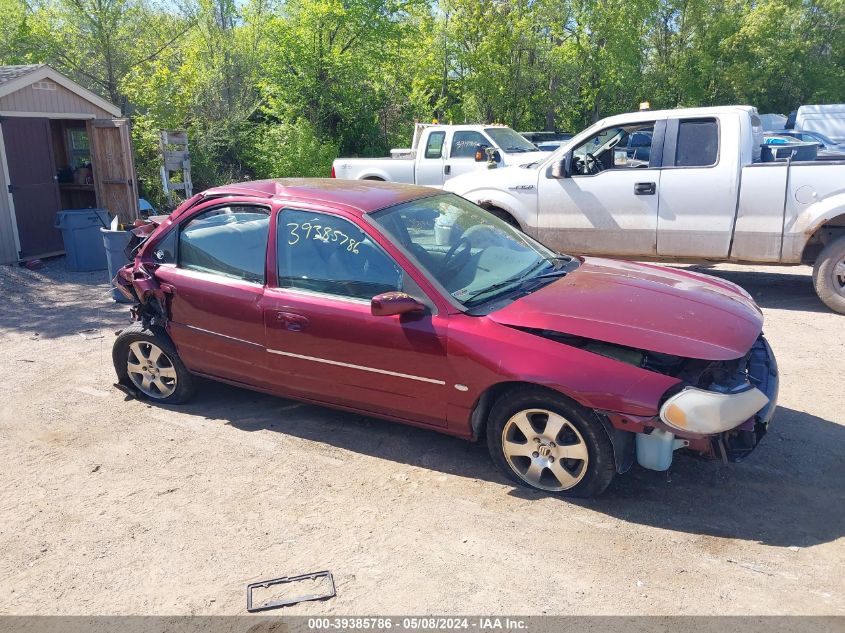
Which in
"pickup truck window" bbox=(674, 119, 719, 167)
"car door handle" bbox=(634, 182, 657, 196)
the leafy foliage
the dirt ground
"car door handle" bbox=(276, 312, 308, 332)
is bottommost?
the dirt ground

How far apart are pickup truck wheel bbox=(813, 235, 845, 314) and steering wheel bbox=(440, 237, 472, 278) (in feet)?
15.4

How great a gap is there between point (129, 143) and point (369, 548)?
428 inches

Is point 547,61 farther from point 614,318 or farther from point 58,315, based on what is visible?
point 614,318

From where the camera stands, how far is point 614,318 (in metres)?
4.05

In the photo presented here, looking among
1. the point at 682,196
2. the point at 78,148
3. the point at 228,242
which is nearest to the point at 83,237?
the point at 78,148

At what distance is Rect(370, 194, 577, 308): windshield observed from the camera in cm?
453

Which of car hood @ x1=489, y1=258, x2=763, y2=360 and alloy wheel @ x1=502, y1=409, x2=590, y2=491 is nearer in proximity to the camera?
car hood @ x1=489, y1=258, x2=763, y2=360

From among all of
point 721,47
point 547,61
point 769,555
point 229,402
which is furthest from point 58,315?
point 721,47

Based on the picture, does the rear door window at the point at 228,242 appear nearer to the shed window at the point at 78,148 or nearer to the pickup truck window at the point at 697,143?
the pickup truck window at the point at 697,143

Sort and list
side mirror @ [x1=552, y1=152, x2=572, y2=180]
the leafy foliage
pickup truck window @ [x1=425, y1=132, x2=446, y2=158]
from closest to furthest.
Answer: side mirror @ [x1=552, y1=152, x2=572, y2=180] → pickup truck window @ [x1=425, y1=132, x2=446, y2=158] → the leafy foliage

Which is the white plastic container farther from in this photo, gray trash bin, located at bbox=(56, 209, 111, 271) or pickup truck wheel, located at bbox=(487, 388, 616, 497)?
gray trash bin, located at bbox=(56, 209, 111, 271)

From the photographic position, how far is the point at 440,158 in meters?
14.0

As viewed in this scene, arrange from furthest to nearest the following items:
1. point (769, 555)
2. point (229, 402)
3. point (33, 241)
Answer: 1. point (33, 241)
2. point (229, 402)
3. point (769, 555)

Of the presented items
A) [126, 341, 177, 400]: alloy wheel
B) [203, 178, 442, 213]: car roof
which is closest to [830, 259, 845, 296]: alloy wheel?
[203, 178, 442, 213]: car roof
